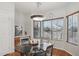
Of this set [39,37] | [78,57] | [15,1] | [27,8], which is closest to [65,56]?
[78,57]

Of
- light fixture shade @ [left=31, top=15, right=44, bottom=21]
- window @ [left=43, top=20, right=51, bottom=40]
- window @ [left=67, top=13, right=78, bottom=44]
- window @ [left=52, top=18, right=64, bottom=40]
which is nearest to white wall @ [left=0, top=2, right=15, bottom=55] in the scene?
light fixture shade @ [left=31, top=15, right=44, bottom=21]

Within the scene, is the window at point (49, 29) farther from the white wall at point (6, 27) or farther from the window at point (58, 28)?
the white wall at point (6, 27)

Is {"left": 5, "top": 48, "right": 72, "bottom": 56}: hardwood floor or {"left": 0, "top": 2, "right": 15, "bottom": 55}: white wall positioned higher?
{"left": 0, "top": 2, "right": 15, "bottom": 55}: white wall

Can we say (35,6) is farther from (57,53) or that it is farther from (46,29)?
(57,53)

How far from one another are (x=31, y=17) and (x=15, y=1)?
0.86ft

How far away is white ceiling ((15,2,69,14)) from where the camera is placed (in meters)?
1.32

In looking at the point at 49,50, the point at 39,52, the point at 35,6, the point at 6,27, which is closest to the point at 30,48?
the point at 39,52

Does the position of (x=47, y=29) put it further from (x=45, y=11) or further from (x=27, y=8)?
(x=27, y=8)

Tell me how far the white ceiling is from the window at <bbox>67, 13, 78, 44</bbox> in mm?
177

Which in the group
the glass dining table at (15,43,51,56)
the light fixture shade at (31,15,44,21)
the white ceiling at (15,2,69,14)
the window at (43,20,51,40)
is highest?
the white ceiling at (15,2,69,14)

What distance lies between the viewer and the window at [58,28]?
134 centimetres

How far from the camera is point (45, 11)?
133 cm

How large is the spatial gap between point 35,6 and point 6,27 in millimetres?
419

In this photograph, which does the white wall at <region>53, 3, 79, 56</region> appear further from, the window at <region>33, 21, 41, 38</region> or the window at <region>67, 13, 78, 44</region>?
the window at <region>33, 21, 41, 38</region>
